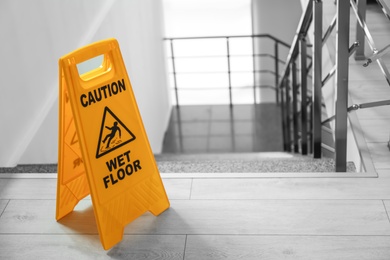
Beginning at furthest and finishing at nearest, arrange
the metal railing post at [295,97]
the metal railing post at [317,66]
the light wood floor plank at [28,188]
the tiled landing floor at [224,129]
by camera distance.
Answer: the tiled landing floor at [224,129] < the metal railing post at [295,97] < the metal railing post at [317,66] < the light wood floor plank at [28,188]

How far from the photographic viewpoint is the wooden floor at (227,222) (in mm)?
1769

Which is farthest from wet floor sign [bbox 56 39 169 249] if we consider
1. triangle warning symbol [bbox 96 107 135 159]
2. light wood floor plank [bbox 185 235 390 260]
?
light wood floor plank [bbox 185 235 390 260]

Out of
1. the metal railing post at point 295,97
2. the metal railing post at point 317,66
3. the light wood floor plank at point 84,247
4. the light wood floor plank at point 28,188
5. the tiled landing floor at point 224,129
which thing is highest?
the metal railing post at point 317,66

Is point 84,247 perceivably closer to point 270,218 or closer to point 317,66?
point 270,218

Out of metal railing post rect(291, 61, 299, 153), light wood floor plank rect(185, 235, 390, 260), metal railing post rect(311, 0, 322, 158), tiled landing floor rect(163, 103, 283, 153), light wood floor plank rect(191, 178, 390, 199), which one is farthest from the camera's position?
tiled landing floor rect(163, 103, 283, 153)

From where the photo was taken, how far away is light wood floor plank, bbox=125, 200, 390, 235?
6.03ft

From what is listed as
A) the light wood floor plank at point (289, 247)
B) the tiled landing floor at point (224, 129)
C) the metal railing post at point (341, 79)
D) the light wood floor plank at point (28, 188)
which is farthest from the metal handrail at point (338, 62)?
the tiled landing floor at point (224, 129)

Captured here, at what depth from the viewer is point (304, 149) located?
348cm

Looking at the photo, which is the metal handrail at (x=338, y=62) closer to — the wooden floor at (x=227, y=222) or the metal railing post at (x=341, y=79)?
the metal railing post at (x=341, y=79)

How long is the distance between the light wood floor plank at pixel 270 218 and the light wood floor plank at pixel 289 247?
0.04 meters

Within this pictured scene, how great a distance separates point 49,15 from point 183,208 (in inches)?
59.0

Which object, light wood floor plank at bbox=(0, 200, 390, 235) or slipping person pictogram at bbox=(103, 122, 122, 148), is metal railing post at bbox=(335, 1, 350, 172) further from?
slipping person pictogram at bbox=(103, 122, 122, 148)

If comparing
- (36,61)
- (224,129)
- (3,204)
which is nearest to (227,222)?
(3,204)

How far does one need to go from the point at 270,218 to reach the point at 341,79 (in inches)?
24.5
